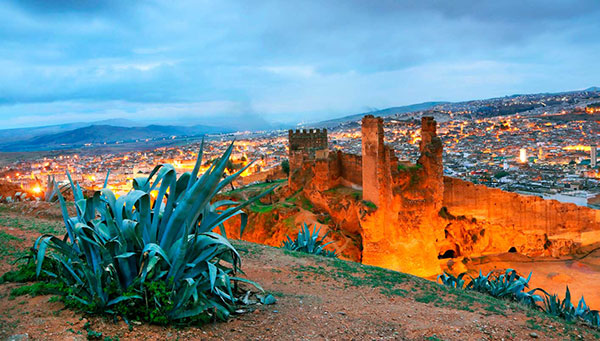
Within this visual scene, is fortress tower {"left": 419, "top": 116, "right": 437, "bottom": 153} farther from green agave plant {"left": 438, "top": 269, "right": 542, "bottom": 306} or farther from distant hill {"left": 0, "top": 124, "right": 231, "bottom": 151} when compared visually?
distant hill {"left": 0, "top": 124, "right": 231, "bottom": 151}

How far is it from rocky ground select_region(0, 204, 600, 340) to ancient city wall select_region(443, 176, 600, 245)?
1152cm

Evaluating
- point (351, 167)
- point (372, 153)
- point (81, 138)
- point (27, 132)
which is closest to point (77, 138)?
point (81, 138)

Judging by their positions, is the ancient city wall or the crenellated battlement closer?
the ancient city wall

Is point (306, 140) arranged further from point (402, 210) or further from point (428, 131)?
point (402, 210)

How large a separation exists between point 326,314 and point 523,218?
1672cm

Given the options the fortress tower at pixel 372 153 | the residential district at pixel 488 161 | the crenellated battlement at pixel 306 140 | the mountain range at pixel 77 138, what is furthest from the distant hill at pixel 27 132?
the fortress tower at pixel 372 153

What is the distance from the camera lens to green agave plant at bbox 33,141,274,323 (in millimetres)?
3348

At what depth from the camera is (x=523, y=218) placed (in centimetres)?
1786

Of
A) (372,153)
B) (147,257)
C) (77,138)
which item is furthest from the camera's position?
(77,138)

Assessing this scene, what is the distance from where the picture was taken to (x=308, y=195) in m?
21.2

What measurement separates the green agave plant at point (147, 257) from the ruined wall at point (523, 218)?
15441 mm

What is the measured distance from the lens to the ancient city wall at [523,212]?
1742 centimetres

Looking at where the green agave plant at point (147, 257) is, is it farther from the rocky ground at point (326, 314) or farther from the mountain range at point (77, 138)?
the mountain range at point (77, 138)

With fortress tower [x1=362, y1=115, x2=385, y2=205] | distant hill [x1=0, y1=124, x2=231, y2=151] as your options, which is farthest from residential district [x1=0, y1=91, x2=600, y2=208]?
distant hill [x1=0, y1=124, x2=231, y2=151]
